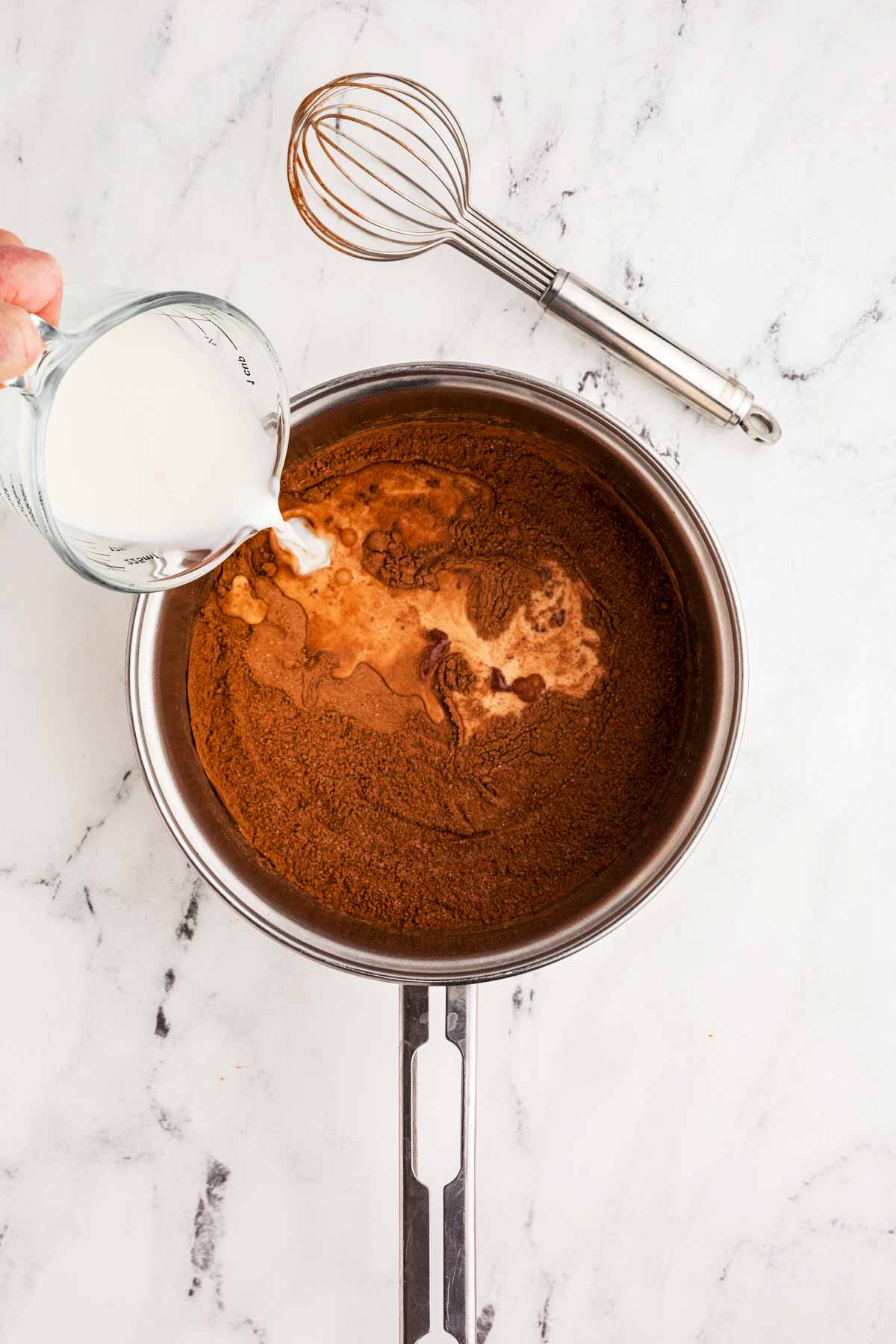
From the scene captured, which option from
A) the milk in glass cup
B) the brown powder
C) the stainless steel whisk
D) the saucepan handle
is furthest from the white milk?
the saucepan handle

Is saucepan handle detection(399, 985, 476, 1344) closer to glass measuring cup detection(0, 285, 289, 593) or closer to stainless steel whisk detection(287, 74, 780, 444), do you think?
glass measuring cup detection(0, 285, 289, 593)

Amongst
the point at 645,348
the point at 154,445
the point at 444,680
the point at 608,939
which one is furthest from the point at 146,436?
the point at 608,939

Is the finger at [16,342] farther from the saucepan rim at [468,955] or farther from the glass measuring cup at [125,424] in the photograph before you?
the saucepan rim at [468,955]

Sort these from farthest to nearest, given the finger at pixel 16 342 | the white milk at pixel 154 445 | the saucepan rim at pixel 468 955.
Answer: the saucepan rim at pixel 468 955 < the white milk at pixel 154 445 < the finger at pixel 16 342

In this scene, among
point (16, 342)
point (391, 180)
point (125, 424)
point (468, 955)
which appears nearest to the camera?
point (16, 342)

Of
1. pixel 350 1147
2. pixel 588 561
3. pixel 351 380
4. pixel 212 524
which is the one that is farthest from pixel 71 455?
pixel 350 1147

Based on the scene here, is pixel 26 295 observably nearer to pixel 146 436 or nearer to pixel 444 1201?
pixel 146 436

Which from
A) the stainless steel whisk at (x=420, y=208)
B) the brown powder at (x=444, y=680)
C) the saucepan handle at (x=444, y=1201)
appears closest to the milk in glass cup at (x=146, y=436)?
the brown powder at (x=444, y=680)
